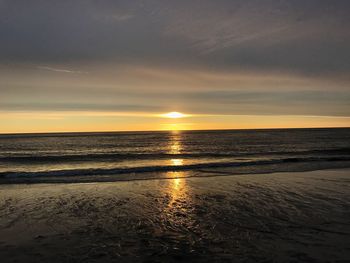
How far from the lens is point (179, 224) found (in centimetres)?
928

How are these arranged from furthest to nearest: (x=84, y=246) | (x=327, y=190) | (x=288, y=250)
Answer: (x=327, y=190), (x=84, y=246), (x=288, y=250)

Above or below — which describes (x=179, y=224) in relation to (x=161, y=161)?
above

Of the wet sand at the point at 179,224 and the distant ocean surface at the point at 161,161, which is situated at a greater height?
the wet sand at the point at 179,224

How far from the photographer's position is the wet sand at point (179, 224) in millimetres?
6895

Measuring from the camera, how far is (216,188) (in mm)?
15953

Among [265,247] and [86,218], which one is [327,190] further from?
[86,218]

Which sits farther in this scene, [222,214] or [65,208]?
[65,208]

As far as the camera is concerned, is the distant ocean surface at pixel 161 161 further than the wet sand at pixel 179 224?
Yes

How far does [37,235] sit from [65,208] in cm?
339

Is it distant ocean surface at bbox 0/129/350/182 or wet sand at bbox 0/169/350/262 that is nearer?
wet sand at bbox 0/169/350/262

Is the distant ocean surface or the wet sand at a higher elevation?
the wet sand

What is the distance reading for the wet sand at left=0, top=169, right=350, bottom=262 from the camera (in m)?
6.89

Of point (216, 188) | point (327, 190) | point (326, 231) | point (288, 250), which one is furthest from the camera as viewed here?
point (216, 188)

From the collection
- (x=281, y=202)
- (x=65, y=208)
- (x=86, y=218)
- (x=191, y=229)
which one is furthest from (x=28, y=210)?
(x=281, y=202)
